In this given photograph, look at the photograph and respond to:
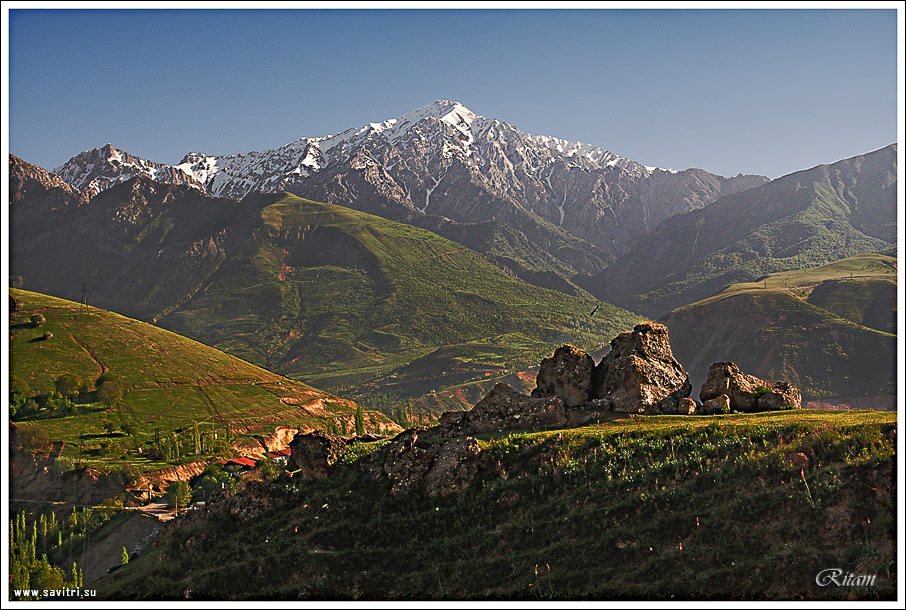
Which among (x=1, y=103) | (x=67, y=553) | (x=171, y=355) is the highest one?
(x=1, y=103)

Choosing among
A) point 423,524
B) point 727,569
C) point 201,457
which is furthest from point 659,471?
point 201,457

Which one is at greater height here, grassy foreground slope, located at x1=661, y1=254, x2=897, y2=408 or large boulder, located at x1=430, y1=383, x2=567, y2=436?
large boulder, located at x1=430, y1=383, x2=567, y2=436

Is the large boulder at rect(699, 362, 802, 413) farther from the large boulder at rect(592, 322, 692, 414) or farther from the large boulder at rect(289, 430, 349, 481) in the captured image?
the large boulder at rect(289, 430, 349, 481)

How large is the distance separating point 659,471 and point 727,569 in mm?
6208

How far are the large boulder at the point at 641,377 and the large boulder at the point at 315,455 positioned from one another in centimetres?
1729

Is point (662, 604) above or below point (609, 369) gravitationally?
below

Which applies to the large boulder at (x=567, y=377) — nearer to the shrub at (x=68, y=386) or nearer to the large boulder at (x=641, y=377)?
the large boulder at (x=641, y=377)

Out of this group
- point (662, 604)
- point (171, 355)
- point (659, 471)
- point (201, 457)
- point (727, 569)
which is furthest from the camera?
A: point (171, 355)

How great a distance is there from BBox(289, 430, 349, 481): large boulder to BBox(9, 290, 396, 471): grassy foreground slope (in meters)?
95.5

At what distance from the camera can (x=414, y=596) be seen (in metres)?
25.5

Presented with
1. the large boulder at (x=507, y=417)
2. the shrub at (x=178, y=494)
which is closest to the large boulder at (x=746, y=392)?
the large boulder at (x=507, y=417)

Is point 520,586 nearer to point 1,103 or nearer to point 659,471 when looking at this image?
point 659,471

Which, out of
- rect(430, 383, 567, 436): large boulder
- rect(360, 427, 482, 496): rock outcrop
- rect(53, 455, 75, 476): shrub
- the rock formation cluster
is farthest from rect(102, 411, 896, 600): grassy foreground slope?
rect(53, 455, 75, 476): shrub

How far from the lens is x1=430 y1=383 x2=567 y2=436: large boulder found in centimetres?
3741
